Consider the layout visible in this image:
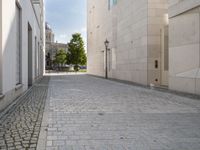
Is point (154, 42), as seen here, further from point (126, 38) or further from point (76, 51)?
point (76, 51)

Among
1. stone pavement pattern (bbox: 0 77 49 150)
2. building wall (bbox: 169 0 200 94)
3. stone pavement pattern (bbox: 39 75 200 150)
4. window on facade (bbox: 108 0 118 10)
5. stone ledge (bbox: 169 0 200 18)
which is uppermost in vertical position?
window on facade (bbox: 108 0 118 10)

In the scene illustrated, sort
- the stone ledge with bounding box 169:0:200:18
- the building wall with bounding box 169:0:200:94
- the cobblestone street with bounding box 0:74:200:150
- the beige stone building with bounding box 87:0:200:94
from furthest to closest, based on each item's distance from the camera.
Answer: the beige stone building with bounding box 87:0:200:94 < the stone ledge with bounding box 169:0:200:18 < the building wall with bounding box 169:0:200:94 < the cobblestone street with bounding box 0:74:200:150

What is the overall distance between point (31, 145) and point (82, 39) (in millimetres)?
62560

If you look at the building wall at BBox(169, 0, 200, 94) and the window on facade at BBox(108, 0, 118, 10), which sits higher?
the window on facade at BBox(108, 0, 118, 10)

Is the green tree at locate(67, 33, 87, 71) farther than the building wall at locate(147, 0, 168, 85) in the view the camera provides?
Yes

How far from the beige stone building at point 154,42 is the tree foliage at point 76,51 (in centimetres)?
3131

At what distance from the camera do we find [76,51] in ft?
216

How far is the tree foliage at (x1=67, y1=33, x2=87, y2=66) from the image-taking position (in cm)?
6556

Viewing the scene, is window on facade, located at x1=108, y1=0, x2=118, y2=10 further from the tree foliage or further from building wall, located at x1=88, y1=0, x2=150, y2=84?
the tree foliage

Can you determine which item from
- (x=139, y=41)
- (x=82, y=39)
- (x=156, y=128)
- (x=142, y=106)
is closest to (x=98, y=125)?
(x=156, y=128)

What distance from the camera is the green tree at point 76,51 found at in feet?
215

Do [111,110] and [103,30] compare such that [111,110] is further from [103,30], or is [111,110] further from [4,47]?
[103,30]

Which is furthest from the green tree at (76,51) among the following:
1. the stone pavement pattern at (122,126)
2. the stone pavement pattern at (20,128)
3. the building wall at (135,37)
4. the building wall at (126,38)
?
the stone pavement pattern at (20,128)

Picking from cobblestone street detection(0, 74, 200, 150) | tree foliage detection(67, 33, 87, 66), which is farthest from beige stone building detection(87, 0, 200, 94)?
tree foliage detection(67, 33, 87, 66)
